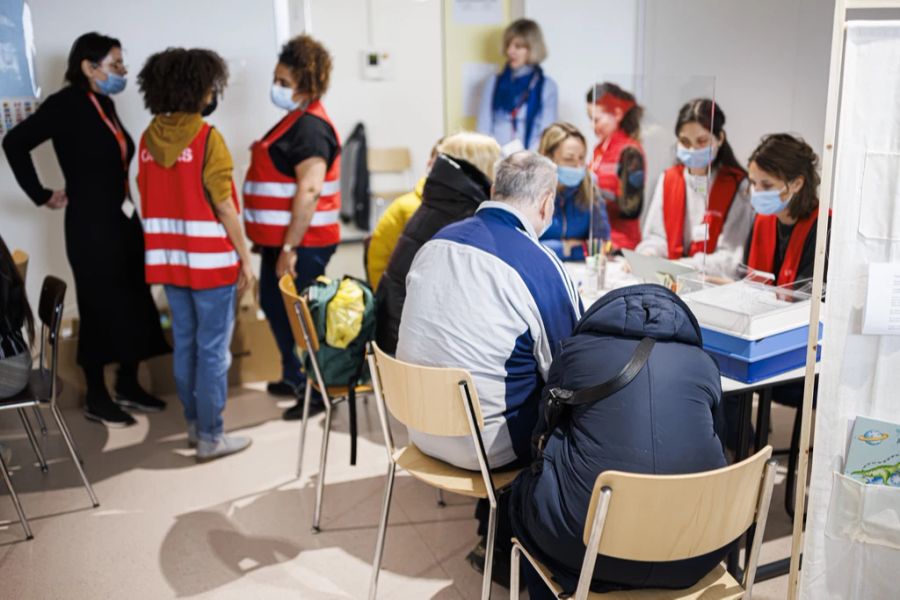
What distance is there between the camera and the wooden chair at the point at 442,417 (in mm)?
1986

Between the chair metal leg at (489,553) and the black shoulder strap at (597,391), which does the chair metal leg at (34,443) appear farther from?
the black shoulder strap at (597,391)

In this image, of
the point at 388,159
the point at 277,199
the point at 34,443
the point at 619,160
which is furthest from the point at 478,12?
the point at 34,443

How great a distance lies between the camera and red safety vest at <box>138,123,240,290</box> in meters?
3.04

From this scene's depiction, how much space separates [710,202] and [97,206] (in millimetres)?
2431

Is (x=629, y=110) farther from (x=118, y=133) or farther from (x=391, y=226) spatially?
(x=118, y=133)

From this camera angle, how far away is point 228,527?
2.83 metres

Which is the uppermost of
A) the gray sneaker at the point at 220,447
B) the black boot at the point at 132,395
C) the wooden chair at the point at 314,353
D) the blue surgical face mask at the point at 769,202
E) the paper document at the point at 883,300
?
the blue surgical face mask at the point at 769,202

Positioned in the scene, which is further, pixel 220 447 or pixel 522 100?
pixel 522 100

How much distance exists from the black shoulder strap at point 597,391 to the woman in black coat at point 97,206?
2382mm

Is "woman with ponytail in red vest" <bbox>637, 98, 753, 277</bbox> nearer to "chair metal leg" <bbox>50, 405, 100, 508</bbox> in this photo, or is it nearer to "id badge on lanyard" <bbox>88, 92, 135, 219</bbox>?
"id badge on lanyard" <bbox>88, 92, 135, 219</bbox>

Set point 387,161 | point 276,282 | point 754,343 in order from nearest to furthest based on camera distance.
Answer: point 754,343 → point 276,282 → point 387,161

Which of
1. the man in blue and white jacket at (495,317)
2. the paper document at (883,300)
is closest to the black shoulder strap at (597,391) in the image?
the man in blue and white jacket at (495,317)

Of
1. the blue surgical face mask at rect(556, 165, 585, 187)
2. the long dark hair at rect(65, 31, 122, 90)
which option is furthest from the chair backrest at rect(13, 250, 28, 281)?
the blue surgical face mask at rect(556, 165, 585, 187)

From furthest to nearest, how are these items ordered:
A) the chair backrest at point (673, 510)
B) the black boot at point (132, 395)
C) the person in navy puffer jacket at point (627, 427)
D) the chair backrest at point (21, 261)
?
the black boot at point (132, 395) → the chair backrest at point (21, 261) → the person in navy puffer jacket at point (627, 427) → the chair backrest at point (673, 510)
